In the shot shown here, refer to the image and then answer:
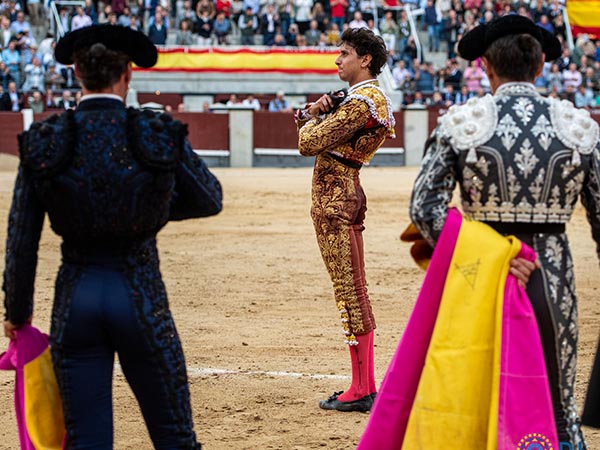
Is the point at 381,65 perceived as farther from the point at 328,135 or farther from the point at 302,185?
the point at 302,185

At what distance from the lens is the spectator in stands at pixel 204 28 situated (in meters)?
22.7

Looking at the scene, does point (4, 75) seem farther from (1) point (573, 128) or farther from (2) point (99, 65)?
(1) point (573, 128)

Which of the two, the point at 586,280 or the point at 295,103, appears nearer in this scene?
the point at 586,280

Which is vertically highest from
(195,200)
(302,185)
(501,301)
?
(195,200)

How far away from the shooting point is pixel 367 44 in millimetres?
4664

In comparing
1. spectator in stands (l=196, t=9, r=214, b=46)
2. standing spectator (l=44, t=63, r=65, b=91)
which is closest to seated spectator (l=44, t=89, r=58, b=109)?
standing spectator (l=44, t=63, r=65, b=91)

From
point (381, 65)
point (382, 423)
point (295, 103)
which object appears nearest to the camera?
point (382, 423)

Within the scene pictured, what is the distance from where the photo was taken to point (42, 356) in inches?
124

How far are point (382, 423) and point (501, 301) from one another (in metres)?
0.48

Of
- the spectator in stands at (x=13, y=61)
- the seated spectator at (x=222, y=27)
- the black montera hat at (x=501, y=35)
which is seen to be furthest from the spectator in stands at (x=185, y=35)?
the black montera hat at (x=501, y=35)

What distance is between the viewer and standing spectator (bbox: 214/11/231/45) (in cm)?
2277

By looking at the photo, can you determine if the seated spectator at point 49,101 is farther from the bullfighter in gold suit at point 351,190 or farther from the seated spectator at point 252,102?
the bullfighter in gold suit at point 351,190

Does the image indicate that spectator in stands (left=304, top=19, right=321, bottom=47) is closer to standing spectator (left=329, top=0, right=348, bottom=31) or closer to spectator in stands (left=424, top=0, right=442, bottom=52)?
standing spectator (left=329, top=0, right=348, bottom=31)

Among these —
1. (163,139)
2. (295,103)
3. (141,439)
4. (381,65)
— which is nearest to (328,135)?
(381,65)
